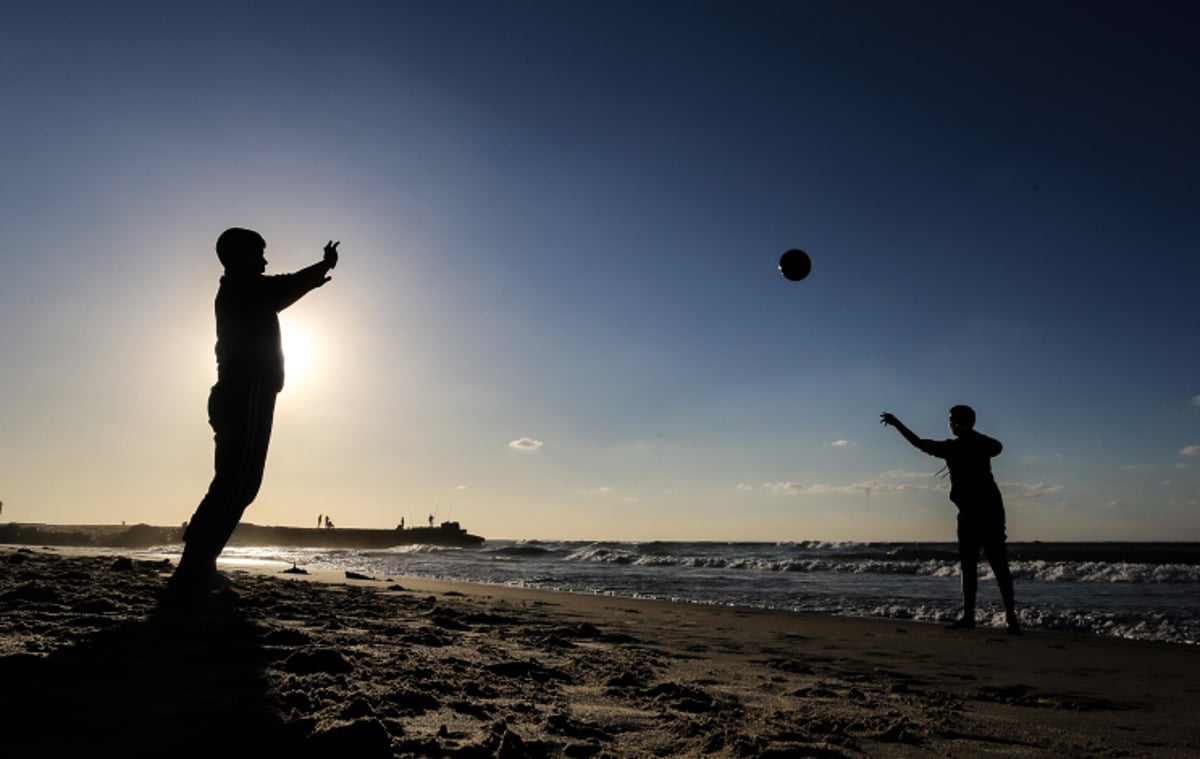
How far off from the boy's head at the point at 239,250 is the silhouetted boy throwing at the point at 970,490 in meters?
6.25

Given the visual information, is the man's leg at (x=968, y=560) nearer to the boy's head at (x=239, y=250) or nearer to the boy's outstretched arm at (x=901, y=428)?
the boy's outstretched arm at (x=901, y=428)

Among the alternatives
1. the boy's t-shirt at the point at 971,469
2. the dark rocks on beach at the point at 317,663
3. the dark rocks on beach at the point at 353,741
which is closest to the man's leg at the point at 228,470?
the dark rocks on beach at the point at 317,663

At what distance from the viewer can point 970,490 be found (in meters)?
7.42

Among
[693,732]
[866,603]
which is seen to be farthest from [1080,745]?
[866,603]

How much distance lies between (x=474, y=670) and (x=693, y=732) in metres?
1.27

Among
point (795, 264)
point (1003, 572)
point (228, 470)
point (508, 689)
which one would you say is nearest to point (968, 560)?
point (1003, 572)

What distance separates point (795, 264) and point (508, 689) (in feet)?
27.6

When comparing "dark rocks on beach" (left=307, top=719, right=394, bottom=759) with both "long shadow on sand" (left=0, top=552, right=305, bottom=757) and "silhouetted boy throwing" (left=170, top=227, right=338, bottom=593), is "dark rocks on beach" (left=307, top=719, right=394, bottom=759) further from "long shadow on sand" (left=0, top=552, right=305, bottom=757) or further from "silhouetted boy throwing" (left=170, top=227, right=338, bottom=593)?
"silhouetted boy throwing" (left=170, top=227, right=338, bottom=593)

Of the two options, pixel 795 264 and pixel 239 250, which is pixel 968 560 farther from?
pixel 239 250

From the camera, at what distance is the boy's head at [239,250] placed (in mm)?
5152

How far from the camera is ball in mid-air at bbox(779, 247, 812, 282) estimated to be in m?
Result: 10.0

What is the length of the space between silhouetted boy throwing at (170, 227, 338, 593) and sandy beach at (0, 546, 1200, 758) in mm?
465

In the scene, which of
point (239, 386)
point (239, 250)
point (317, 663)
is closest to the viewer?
point (317, 663)

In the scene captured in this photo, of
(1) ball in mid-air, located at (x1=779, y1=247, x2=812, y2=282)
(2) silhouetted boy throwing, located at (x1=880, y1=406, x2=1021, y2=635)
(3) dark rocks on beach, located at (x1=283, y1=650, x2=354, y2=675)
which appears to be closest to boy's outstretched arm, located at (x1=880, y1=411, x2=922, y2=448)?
(2) silhouetted boy throwing, located at (x1=880, y1=406, x2=1021, y2=635)
